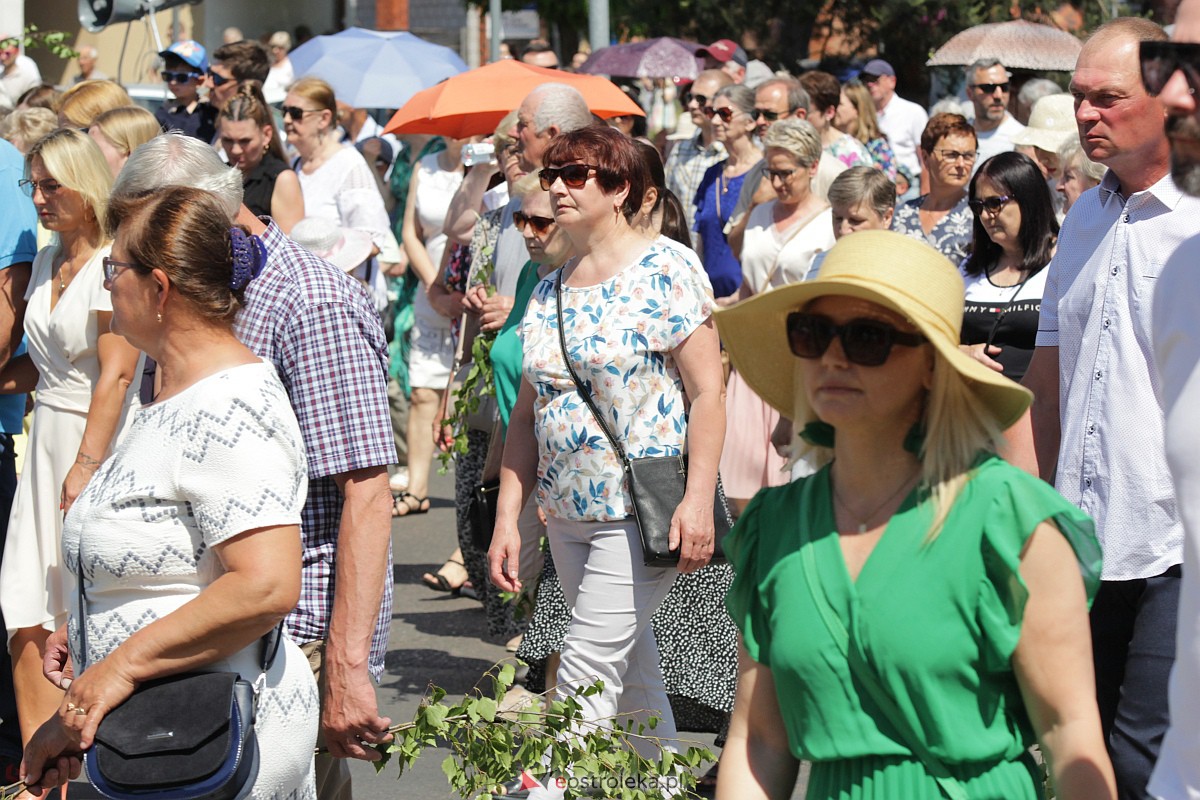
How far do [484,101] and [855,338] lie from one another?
602cm

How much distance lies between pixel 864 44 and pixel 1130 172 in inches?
866

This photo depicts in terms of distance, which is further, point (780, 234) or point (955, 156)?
point (955, 156)

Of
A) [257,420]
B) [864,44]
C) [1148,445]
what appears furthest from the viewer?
[864,44]

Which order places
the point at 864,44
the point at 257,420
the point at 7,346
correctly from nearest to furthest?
1. the point at 257,420
2. the point at 7,346
3. the point at 864,44

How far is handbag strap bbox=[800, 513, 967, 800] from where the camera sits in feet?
8.11

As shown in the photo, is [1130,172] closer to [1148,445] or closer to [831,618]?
[1148,445]

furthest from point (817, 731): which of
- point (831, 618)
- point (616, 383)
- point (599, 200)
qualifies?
point (599, 200)

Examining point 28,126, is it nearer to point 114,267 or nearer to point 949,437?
point 114,267

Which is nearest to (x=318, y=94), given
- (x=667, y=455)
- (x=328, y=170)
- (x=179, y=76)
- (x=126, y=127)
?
(x=328, y=170)

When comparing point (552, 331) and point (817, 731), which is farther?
point (552, 331)

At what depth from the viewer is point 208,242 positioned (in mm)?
3193

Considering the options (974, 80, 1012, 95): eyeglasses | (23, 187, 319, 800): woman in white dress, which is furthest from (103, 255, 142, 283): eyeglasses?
(974, 80, 1012, 95): eyeglasses

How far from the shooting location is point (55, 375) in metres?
5.29

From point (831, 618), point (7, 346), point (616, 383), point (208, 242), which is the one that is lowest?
point (7, 346)
